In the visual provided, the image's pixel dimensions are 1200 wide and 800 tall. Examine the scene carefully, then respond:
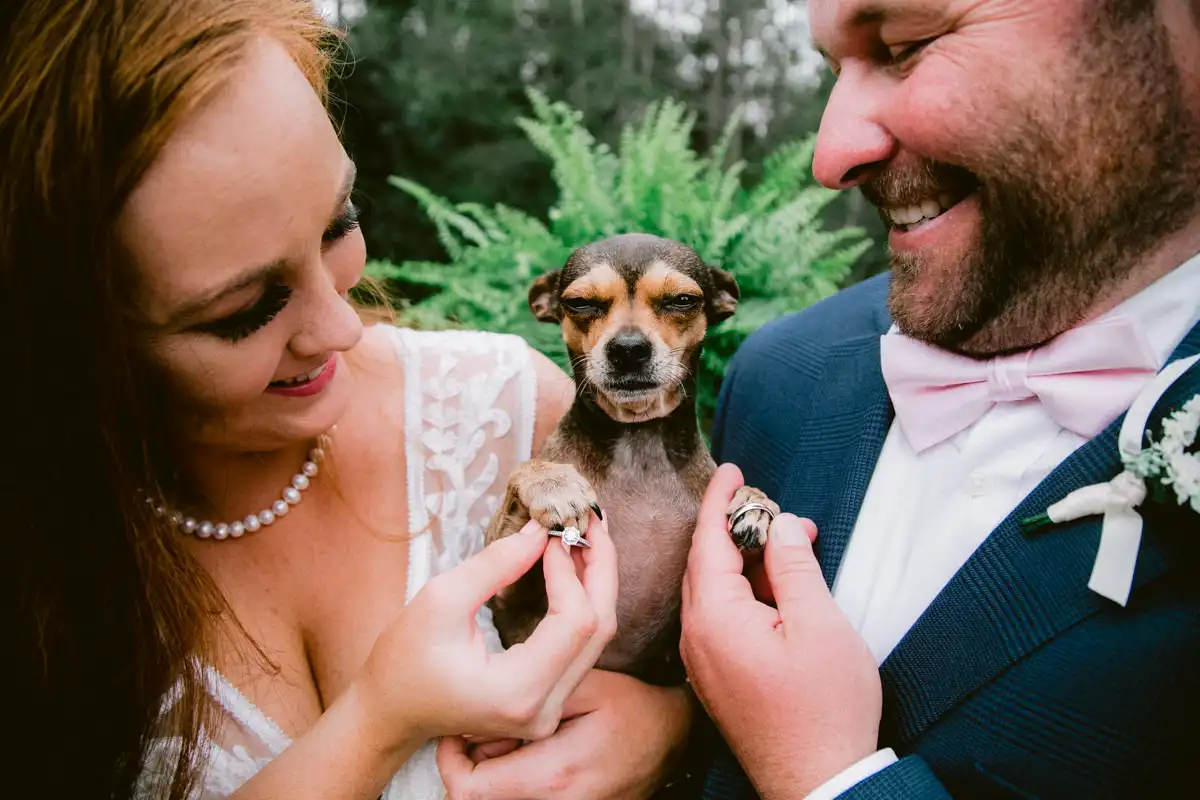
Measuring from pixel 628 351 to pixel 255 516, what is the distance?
99cm

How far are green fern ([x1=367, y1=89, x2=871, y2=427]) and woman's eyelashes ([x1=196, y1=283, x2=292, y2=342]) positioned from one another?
1243 mm

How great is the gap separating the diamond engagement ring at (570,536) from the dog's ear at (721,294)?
0.92 m

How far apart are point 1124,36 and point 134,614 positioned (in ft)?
6.64

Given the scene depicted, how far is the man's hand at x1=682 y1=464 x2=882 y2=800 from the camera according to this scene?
1367 mm

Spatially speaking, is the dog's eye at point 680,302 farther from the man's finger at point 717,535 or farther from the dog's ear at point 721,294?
the man's finger at point 717,535

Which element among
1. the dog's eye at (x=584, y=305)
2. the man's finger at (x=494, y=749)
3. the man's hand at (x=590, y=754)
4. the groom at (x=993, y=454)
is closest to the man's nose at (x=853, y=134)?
the groom at (x=993, y=454)

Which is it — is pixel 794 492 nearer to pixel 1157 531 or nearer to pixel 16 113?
pixel 1157 531

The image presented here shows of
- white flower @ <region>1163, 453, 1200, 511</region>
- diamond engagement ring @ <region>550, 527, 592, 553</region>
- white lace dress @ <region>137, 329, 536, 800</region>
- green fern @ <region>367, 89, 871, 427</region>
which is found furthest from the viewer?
green fern @ <region>367, 89, 871, 427</region>

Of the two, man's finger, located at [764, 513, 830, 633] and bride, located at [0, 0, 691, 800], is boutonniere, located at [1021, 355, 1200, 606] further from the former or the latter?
bride, located at [0, 0, 691, 800]

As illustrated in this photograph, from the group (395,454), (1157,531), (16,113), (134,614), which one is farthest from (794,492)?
(16,113)

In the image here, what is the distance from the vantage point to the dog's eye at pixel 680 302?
2.19 meters

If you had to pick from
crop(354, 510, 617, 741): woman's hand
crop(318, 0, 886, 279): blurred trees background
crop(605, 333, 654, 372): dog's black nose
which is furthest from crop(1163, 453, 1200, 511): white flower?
crop(318, 0, 886, 279): blurred trees background

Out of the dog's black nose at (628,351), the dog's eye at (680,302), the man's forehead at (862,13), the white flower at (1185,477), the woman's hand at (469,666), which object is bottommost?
the woman's hand at (469,666)

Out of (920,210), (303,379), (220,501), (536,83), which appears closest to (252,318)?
(303,379)
